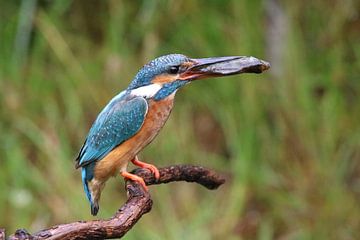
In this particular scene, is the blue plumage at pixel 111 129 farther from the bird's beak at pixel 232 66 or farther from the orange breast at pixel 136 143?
the bird's beak at pixel 232 66

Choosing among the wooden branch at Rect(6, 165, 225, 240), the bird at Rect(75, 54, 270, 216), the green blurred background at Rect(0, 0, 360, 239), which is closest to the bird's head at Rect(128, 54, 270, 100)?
the bird at Rect(75, 54, 270, 216)

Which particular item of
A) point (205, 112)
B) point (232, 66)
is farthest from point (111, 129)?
point (205, 112)

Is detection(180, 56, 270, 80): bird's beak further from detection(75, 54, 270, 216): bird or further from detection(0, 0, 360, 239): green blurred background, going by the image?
detection(0, 0, 360, 239): green blurred background

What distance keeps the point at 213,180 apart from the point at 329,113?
1804mm

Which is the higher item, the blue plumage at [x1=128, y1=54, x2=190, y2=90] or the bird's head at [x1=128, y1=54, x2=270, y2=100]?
the blue plumage at [x1=128, y1=54, x2=190, y2=90]

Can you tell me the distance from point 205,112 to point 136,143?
1.98m

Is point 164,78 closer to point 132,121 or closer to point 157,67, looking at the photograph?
point 157,67

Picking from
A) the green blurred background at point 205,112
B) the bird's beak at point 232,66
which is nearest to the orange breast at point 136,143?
the bird's beak at point 232,66

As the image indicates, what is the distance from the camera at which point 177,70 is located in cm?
118

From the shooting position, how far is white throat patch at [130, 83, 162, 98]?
1.22 meters

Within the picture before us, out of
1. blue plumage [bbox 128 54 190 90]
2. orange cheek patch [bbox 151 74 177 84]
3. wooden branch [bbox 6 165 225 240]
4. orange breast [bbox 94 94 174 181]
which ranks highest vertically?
blue plumage [bbox 128 54 190 90]

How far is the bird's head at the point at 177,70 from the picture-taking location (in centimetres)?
104

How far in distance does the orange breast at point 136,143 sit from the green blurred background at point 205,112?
1.37m

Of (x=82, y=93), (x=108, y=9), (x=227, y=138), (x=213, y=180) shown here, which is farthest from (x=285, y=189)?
(x=213, y=180)
